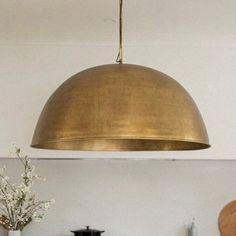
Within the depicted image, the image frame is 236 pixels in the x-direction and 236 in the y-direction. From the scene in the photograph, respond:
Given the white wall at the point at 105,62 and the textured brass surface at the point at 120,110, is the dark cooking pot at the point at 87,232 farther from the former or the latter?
the textured brass surface at the point at 120,110

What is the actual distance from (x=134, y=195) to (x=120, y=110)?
6.42 feet

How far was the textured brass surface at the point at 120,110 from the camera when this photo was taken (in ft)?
3.45

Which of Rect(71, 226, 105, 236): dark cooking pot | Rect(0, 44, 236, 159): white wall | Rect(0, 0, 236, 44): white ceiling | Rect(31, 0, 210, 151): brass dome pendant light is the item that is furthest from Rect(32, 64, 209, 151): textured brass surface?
Rect(0, 44, 236, 159): white wall

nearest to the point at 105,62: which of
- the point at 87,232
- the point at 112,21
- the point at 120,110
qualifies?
the point at 112,21

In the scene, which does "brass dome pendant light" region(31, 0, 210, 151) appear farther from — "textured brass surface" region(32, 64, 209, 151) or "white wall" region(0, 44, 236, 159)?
"white wall" region(0, 44, 236, 159)

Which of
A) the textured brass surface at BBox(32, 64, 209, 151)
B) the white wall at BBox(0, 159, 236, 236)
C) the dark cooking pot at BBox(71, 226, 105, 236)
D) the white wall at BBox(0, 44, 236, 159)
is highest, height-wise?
the white wall at BBox(0, 44, 236, 159)

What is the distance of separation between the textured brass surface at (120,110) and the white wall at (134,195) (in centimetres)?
180

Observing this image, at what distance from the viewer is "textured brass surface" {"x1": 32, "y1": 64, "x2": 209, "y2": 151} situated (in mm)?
1051

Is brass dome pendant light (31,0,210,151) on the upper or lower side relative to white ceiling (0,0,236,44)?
lower

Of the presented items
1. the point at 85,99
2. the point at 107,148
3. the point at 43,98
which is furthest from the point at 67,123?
the point at 43,98

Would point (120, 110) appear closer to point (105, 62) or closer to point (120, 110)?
point (120, 110)

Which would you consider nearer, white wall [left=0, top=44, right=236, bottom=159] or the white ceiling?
the white ceiling

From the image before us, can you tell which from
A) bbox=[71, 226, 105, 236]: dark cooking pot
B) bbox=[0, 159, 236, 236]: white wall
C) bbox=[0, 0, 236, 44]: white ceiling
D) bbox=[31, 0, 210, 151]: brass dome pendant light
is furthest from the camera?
bbox=[0, 159, 236, 236]: white wall

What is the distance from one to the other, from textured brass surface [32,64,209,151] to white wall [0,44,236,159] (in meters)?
1.79
